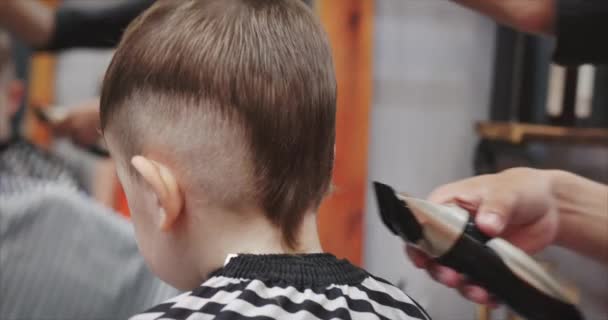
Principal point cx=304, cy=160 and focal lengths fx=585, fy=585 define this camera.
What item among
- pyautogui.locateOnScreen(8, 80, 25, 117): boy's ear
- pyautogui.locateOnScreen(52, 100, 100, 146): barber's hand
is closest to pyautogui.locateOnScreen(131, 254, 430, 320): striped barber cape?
pyautogui.locateOnScreen(52, 100, 100, 146): barber's hand

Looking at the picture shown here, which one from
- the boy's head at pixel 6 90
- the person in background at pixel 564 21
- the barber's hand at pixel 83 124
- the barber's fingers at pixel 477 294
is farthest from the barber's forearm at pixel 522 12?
the boy's head at pixel 6 90

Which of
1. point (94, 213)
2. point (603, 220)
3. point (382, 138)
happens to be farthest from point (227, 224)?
point (94, 213)

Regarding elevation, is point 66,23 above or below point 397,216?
above

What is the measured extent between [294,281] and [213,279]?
77mm

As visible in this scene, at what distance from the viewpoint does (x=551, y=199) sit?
546mm

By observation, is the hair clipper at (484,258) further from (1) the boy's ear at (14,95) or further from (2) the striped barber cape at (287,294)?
(1) the boy's ear at (14,95)

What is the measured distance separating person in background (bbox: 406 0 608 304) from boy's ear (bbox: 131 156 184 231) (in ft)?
0.76

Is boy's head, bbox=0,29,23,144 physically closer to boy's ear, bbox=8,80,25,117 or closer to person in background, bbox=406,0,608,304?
boy's ear, bbox=8,80,25,117

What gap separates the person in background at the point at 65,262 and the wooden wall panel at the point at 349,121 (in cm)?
44

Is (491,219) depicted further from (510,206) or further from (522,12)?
(522,12)

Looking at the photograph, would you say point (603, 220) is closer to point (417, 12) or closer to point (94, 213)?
point (417, 12)

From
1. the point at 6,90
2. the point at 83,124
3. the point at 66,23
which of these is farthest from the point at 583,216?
the point at 6,90

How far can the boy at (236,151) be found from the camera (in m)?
0.54

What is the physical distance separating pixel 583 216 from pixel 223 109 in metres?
0.35
